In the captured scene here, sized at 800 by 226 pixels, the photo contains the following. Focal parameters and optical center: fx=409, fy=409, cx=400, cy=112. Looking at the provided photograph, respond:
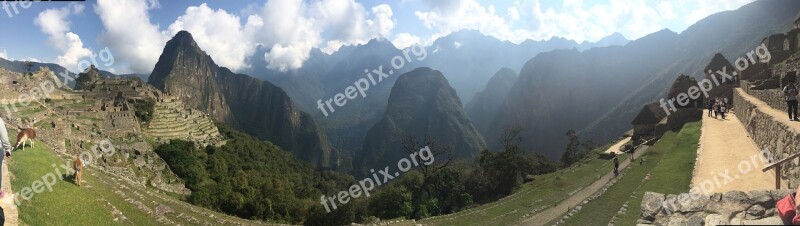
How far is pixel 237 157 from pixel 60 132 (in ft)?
186

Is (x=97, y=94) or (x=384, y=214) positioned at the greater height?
(x=97, y=94)

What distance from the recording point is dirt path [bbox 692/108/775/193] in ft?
48.1

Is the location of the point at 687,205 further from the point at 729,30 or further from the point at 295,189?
the point at 729,30

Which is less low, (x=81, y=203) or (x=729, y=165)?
(x=81, y=203)

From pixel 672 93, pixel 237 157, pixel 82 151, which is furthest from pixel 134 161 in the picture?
pixel 672 93

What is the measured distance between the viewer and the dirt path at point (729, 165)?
14.7 metres

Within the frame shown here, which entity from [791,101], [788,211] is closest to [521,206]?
[791,101]

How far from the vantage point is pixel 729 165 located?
17594 mm

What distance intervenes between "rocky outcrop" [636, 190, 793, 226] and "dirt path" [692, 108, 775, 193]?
23.0 ft

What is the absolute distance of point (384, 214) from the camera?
51.8 m

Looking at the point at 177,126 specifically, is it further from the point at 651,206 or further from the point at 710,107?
the point at 651,206

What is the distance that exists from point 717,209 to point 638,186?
16.6 meters

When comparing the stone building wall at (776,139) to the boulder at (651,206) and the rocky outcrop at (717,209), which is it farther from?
the boulder at (651,206)

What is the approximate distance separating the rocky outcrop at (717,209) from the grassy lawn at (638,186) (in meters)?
9.38
